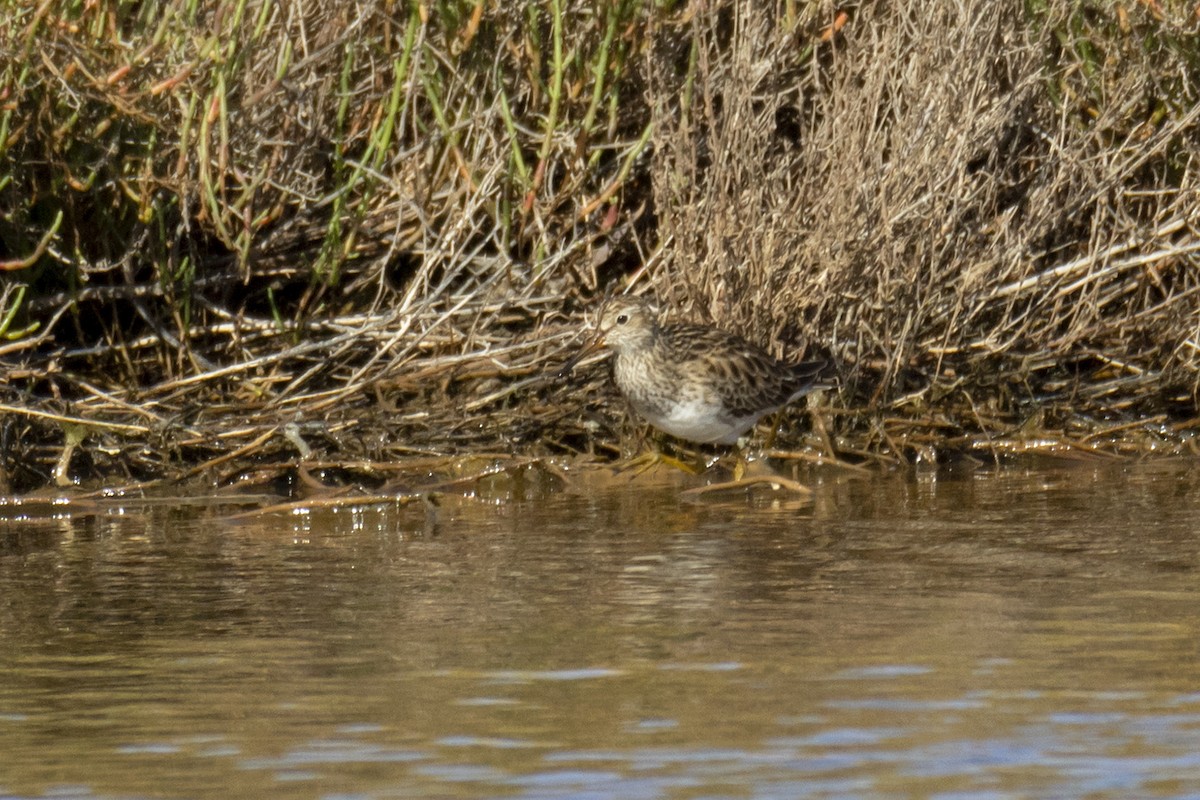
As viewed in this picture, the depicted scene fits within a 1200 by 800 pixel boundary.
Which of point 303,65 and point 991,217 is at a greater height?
point 303,65

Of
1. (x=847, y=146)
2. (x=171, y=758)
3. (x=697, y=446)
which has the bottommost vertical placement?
(x=171, y=758)

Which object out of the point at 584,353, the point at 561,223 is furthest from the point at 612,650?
the point at 561,223

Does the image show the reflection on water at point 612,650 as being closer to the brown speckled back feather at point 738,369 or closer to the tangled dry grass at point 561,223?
the brown speckled back feather at point 738,369

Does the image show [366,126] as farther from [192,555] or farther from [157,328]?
[192,555]

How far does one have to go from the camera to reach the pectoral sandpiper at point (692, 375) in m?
6.89

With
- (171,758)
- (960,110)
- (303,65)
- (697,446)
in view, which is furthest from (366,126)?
(171,758)

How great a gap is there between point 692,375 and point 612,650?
2.56m

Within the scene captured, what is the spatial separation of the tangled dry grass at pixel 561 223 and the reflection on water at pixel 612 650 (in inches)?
30.7

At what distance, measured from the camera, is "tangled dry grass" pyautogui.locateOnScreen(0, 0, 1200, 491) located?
22.5 feet

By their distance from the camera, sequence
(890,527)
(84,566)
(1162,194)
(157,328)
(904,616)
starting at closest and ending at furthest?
(904,616), (84,566), (890,527), (157,328), (1162,194)

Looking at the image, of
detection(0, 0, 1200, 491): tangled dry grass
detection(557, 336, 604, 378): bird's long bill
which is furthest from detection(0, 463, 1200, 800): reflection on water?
detection(0, 0, 1200, 491): tangled dry grass

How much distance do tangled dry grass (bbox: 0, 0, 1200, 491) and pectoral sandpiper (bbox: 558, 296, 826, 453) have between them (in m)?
0.28

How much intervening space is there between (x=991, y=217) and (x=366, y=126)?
2352 millimetres

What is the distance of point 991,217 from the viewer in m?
7.61
